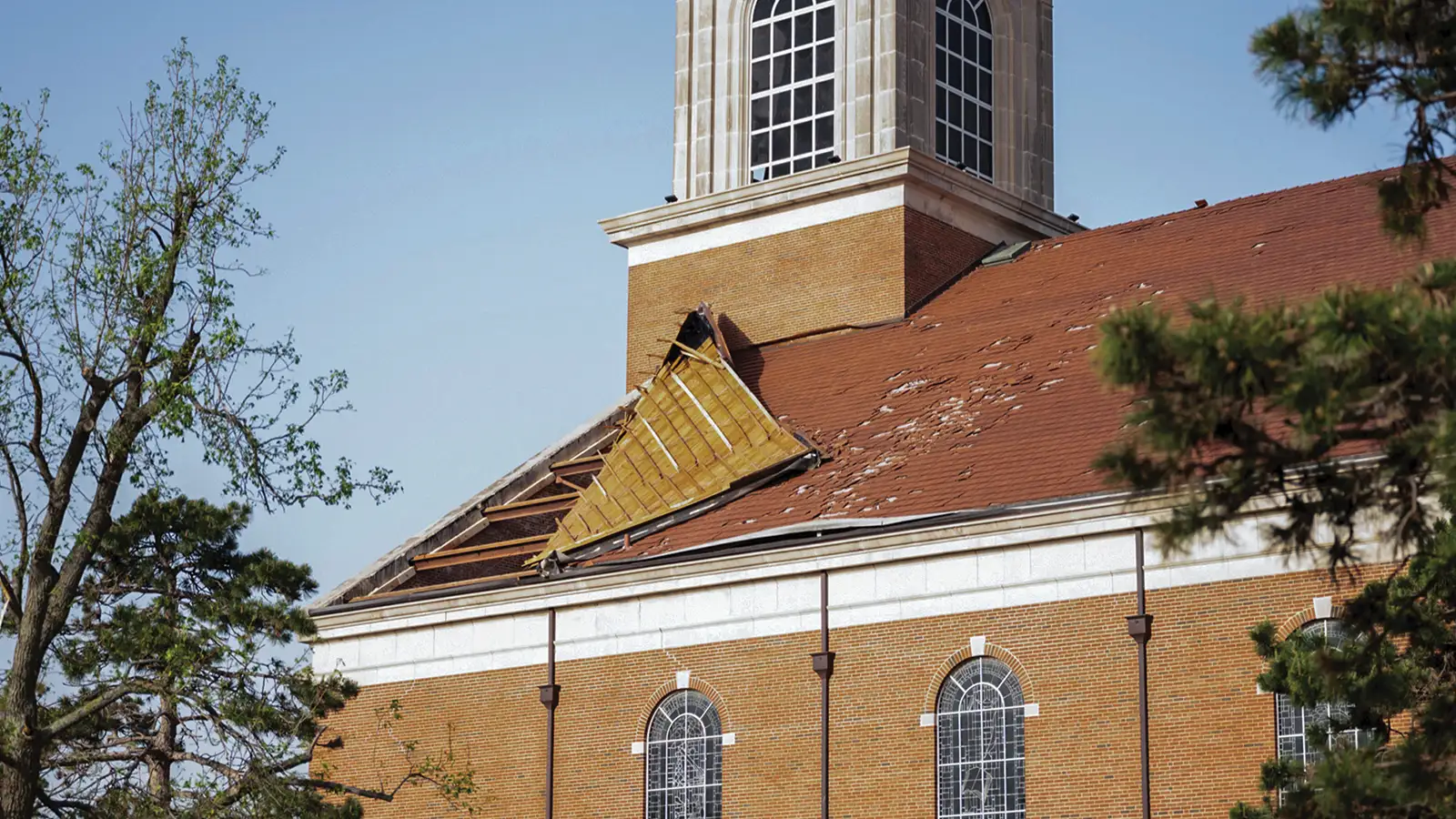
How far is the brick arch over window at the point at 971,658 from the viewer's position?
85.7 ft

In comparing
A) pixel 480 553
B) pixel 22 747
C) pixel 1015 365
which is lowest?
pixel 22 747

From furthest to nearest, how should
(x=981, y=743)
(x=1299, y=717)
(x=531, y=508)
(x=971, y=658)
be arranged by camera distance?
(x=531, y=508), (x=971, y=658), (x=981, y=743), (x=1299, y=717)

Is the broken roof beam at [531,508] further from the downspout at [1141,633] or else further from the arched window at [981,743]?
the downspout at [1141,633]

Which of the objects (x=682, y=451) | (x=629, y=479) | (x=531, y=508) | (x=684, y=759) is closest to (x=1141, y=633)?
(x=684, y=759)

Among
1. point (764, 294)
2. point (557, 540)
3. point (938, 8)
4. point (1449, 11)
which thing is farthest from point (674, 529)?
point (1449, 11)

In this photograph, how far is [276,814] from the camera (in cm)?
2191

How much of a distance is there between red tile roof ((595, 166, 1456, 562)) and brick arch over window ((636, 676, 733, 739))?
183 centimetres

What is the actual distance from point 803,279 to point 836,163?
197 centimetres

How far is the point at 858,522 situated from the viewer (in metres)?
27.6

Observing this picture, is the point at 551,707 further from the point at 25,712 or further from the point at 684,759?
the point at 25,712

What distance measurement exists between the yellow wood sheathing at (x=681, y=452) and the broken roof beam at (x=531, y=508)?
0.77 meters

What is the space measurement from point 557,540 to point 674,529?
75.4 inches

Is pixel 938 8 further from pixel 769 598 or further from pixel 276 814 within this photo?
A: pixel 276 814

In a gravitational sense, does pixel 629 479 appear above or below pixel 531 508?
above
